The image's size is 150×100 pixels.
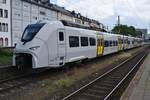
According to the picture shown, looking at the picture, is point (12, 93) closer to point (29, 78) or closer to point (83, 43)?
point (29, 78)

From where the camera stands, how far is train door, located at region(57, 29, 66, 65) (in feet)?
51.3

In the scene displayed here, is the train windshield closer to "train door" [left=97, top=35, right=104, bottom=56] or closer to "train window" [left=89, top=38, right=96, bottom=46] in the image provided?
"train window" [left=89, top=38, right=96, bottom=46]

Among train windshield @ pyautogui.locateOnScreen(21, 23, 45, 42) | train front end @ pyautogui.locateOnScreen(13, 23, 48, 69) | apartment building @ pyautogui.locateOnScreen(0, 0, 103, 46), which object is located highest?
apartment building @ pyautogui.locateOnScreen(0, 0, 103, 46)

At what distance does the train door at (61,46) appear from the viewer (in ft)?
51.3

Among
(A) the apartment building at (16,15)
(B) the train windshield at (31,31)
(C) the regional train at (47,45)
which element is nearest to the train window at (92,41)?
(C) the regional train at (47,45)

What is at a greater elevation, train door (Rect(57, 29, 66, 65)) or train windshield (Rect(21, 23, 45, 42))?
train windshield (Rect(21, 23, 45, 42))

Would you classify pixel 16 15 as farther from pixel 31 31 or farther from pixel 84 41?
pixel 31 31

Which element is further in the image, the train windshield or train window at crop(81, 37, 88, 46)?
train window at crop(81, 37, 88, 46)

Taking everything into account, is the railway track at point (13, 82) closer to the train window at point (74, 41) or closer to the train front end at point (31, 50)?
the train front end at point (31, 50)

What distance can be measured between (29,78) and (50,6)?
62.5 m

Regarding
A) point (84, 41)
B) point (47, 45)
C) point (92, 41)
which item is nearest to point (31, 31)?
point (47, 45)

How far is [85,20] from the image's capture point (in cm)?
10150

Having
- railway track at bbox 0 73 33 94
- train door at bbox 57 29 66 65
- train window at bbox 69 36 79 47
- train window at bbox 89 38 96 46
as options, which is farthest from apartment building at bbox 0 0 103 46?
railway track at bbox 0 73 33 94

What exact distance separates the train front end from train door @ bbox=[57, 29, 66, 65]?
134 cm
